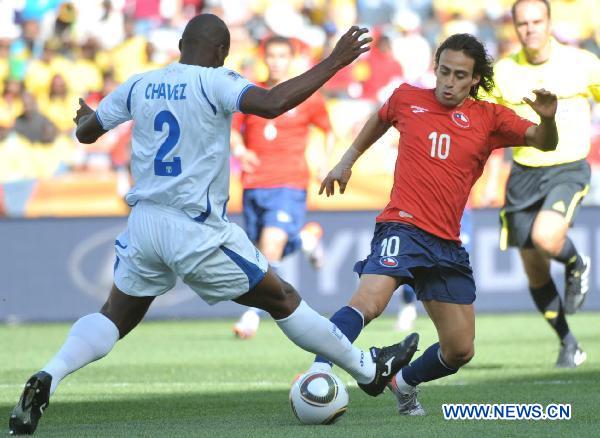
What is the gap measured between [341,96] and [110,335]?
47.0 feet

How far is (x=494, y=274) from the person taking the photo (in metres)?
15.3

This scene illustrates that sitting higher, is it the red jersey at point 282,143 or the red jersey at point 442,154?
the red jersey at point 442,154

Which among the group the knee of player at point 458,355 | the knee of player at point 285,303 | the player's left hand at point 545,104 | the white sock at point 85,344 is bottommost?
the knee of player at point 458,355

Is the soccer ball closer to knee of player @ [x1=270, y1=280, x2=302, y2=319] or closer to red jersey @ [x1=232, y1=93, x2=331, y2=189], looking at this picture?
knee of player @ [x1=270, y1=280, x2=302, y2=319]

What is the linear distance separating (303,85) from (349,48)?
27 centimetres

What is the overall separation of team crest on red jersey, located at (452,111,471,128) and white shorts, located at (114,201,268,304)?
1.40 meters

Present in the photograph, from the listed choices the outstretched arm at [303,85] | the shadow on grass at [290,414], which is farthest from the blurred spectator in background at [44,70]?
the outstretched arm at [303,85]

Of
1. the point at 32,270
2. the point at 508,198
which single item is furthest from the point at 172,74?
the point at 32,270

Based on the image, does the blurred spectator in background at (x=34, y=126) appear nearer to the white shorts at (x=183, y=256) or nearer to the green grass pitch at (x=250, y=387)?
the green grass pitch at (x=250, y=387)

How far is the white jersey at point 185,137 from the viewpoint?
599 cm

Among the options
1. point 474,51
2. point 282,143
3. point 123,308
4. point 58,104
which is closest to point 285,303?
point 123,308

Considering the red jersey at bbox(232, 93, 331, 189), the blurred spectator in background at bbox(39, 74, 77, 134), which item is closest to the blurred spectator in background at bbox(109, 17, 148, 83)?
the blurred spectator in background at bbox(39, 74, 77, 134)

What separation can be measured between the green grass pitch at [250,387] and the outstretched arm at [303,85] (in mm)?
1460

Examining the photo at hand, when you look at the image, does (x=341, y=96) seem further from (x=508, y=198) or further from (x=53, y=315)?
(x=508, y=198)
